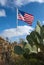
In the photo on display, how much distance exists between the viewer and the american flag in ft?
78.6

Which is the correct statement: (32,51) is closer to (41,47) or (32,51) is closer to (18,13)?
(41,47)

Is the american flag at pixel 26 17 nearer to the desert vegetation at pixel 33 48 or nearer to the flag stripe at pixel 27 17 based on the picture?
the flag stripe at pixel 27 17

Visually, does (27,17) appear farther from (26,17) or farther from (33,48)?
(33,48)

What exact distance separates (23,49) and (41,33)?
1.35 m

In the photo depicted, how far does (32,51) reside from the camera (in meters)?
16.2

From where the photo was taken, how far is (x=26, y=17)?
24.5m

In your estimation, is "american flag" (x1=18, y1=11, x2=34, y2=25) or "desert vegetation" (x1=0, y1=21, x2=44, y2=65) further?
"american flag" (x1=18, y1=11, x2=34, y2=25)

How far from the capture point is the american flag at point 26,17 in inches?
943

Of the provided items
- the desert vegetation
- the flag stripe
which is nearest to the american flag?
the flag stripe

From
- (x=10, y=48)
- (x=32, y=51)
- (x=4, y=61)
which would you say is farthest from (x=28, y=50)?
(x=10, y=48)

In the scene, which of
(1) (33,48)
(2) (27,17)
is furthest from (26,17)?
(1) (33,48)

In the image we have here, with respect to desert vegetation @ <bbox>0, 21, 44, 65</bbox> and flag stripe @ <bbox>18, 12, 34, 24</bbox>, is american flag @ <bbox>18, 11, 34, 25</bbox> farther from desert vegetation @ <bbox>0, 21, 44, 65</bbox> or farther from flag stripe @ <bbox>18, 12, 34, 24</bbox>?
desert vegetation @ <bbox>0, 21, 44, 65</bbox>

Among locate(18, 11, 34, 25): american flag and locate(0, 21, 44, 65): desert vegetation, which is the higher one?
locate(18, 11, 34, 25): american flag

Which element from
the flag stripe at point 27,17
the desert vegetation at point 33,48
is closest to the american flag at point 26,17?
the flag stripe at point 27,17
